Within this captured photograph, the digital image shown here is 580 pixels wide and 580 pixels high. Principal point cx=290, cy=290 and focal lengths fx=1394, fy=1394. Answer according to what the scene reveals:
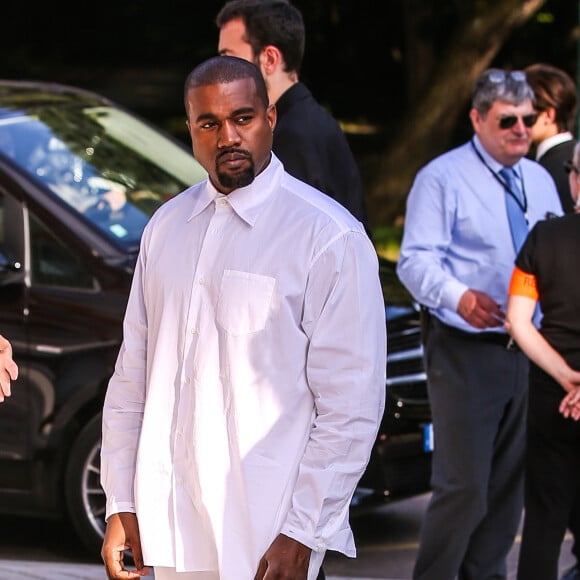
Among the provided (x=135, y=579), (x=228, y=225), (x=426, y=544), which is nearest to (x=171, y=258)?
(x=228, y=225)

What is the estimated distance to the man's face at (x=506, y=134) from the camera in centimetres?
528

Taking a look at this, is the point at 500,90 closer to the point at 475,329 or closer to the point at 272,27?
the point at 475,329

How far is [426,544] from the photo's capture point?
5168mm

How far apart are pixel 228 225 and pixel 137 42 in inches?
659

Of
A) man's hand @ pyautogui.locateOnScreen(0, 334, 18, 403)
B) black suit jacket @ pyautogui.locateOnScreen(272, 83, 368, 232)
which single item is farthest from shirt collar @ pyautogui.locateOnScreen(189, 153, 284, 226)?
black suit jacket @ pyautogui.locateOnScreen(272, 83, 368, 232)

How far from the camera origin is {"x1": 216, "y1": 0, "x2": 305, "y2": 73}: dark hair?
4566mm

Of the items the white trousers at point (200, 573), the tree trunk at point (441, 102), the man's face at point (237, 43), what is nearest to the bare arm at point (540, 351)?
the man's face at point (237, 43)

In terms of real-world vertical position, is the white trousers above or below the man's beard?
below

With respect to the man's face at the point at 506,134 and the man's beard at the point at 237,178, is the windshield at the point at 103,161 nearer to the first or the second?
the man's face at the point at 506,134

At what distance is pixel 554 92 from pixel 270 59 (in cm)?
196

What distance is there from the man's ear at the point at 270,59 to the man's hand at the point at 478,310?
107 cm

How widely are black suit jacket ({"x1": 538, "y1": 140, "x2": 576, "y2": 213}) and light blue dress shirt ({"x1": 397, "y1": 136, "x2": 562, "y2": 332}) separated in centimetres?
70

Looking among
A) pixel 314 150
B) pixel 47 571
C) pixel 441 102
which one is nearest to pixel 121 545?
pixel 314 150

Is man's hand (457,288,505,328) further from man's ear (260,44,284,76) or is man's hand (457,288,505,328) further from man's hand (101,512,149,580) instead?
man's hand (101,512,149,580)
